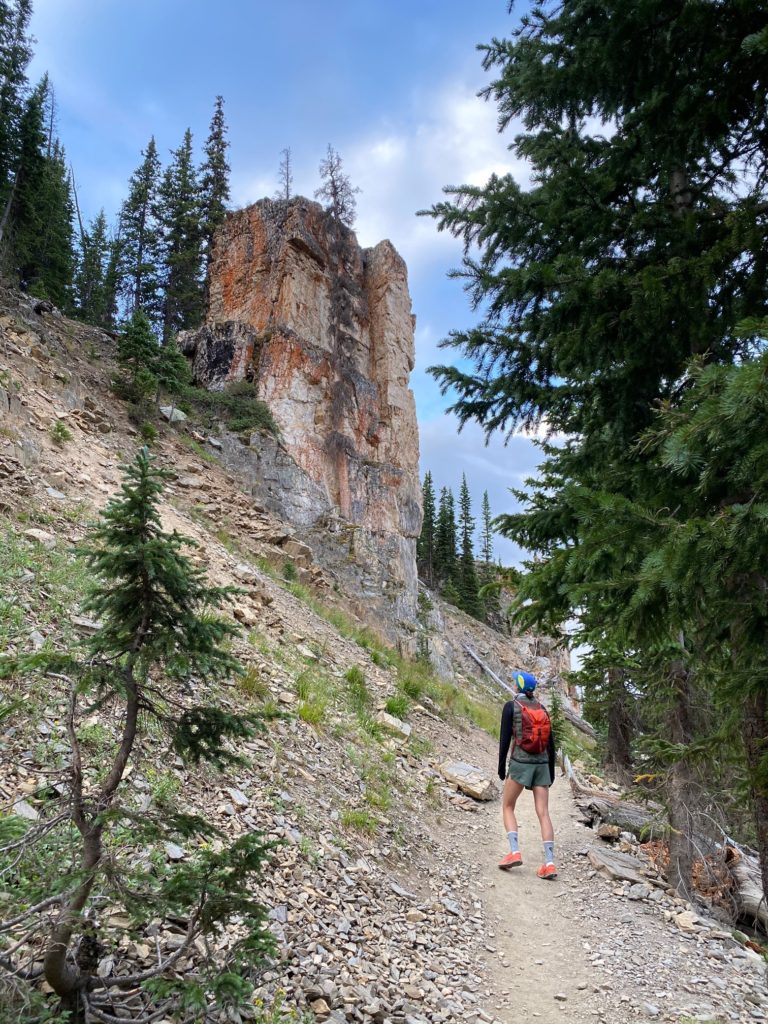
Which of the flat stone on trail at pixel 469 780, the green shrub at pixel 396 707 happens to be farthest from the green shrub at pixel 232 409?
the flat stone on trail at pixel 469 780

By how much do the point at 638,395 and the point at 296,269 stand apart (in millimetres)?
26375

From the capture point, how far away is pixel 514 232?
199 inches

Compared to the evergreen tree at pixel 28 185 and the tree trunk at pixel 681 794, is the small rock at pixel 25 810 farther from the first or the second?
the evergreen tree at pixel 28 185

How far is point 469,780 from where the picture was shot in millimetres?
9875

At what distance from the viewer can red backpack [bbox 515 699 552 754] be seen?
6.66 meters

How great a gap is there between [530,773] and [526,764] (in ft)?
0.35

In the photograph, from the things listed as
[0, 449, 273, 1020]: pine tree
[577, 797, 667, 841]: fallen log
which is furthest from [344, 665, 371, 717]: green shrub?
[0, 449, 273, 1020]: pine tree

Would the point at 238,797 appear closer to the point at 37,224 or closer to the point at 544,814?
the point at 544,814

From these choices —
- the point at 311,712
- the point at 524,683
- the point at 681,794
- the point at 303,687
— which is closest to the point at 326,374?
the point at 303,687

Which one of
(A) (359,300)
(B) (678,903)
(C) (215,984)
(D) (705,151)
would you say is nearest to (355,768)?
(B) (678,903)

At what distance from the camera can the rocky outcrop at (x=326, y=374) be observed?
22297mm

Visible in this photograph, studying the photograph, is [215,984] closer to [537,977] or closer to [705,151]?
A: [537,977]

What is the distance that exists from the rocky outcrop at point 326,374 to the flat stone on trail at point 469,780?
1023cm

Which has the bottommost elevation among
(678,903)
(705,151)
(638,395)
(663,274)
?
(678,903)
